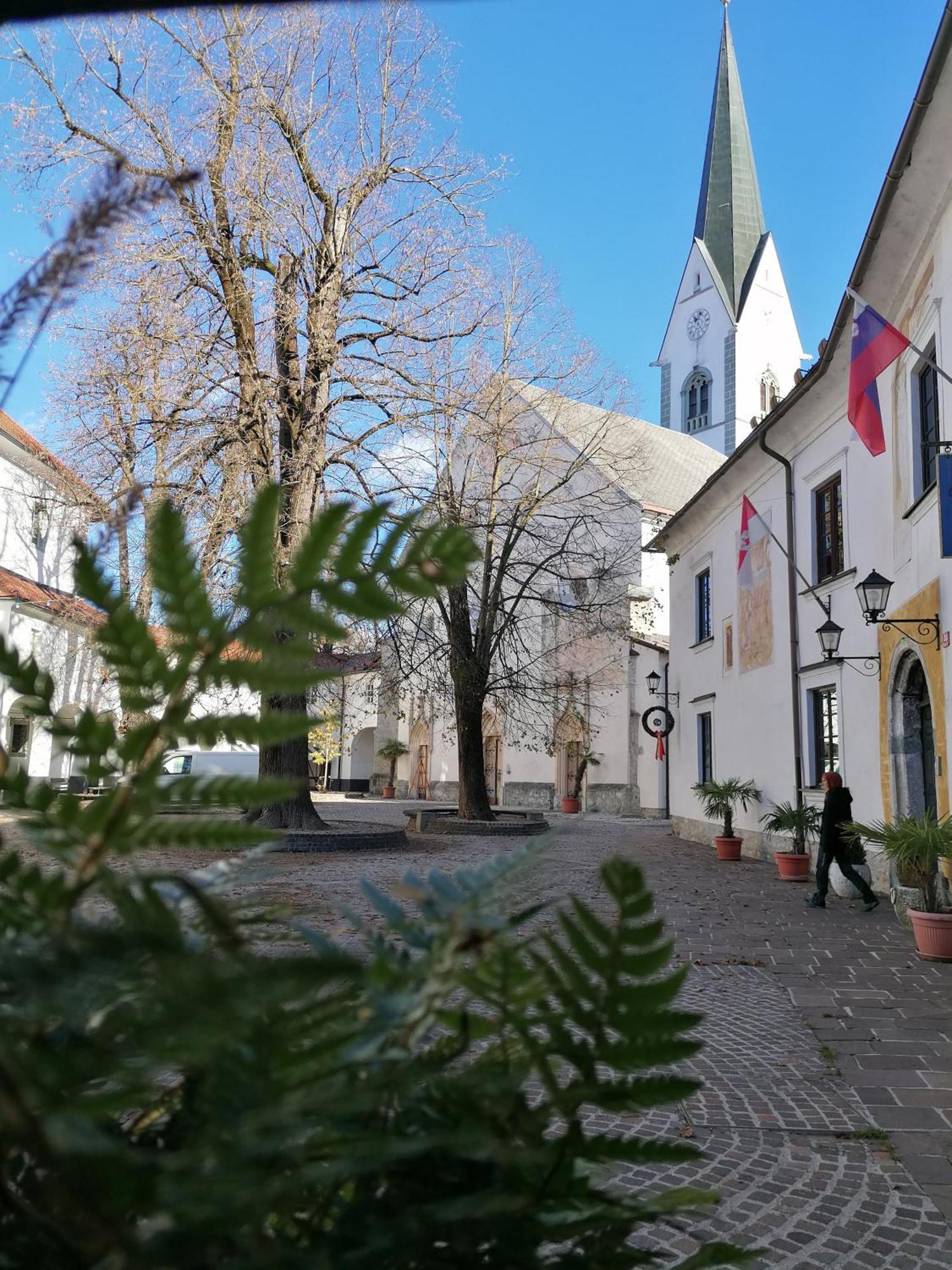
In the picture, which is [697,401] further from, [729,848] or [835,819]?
[835,819]

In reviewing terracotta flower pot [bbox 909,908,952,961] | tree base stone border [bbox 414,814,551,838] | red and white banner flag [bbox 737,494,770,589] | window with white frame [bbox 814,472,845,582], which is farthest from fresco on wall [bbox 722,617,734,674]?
terracotta flower pot [bbox 909,908,952,961]

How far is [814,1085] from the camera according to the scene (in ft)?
16.0

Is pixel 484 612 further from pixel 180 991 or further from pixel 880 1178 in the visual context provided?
pixel 180 991

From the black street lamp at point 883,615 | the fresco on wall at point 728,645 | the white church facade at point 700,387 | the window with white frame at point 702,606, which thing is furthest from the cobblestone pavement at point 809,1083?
the white church facade at point 700,387

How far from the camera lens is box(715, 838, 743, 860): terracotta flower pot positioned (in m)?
16.8

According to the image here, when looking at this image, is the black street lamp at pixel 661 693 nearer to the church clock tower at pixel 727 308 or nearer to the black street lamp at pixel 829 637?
the black street lamp at pixel 829 637

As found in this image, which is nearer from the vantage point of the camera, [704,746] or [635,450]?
[704,746]

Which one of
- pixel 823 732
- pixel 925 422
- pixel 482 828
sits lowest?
pixel 482 828

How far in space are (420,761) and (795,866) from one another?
32176 mm

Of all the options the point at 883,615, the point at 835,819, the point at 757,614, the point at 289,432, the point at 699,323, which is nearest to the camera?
the point at 835,819

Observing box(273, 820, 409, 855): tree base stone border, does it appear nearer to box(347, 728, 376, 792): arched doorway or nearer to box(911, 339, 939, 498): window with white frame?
box(911, 339, 939, 498): window with white frame

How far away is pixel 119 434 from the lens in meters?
11.4

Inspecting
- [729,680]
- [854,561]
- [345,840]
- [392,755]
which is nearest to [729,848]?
[729,680]

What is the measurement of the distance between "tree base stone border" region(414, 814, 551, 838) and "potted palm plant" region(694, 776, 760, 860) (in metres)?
3.76
